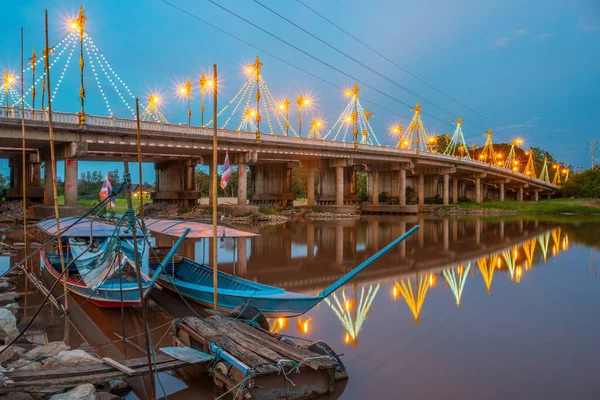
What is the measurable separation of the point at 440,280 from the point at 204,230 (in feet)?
30.3

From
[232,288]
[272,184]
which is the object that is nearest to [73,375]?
[232,288]

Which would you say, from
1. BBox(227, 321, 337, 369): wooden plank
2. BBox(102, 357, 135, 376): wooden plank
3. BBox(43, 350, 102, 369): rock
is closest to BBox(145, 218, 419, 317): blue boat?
BBox(227, 321, 337, 369): wooden plank

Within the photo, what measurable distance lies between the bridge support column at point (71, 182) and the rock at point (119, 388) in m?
31.2

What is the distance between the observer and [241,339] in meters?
8.05

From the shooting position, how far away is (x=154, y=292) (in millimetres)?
14859

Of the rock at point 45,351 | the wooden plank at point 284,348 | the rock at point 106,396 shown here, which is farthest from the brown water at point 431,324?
the rock at point 45,351

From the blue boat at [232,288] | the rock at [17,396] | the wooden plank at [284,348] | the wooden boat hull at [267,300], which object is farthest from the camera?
the wooden boat hull at [267,300]

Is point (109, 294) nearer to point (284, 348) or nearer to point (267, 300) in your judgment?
point (267, 300)

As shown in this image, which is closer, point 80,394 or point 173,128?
point 80,394

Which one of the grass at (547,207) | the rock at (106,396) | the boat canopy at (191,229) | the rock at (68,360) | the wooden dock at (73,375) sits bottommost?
the rock at (106,396)

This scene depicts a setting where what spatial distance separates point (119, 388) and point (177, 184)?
2059 inches

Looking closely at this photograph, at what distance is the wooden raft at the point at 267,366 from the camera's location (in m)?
6.96

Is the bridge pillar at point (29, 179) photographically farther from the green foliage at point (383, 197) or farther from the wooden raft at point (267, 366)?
the green foliage at point (383, 197)

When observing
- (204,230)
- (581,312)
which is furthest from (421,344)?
(204,230)
